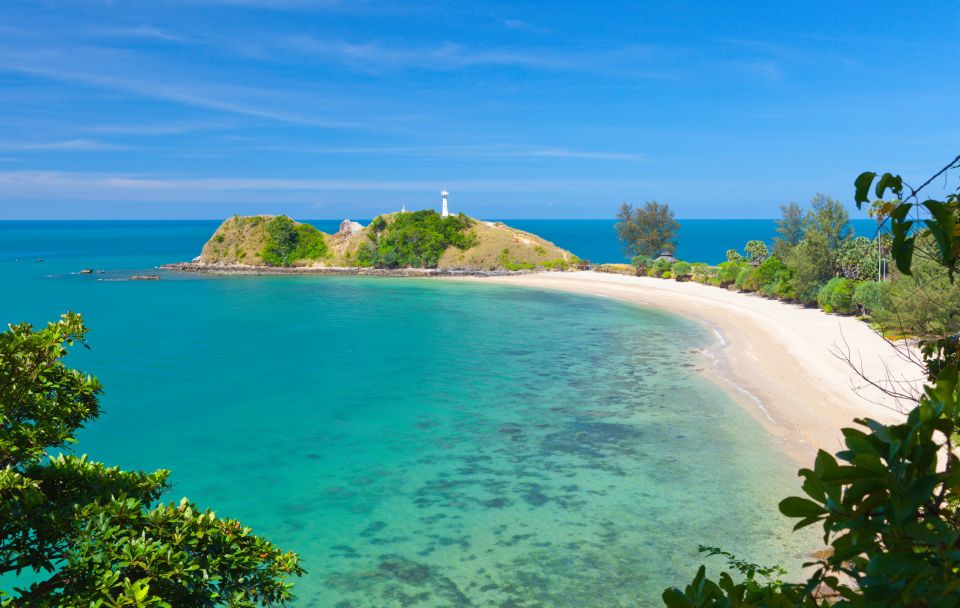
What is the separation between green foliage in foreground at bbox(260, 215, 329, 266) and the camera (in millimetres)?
110812

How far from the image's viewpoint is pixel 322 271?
340ft

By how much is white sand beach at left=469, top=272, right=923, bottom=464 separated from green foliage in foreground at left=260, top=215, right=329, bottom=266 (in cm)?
6728

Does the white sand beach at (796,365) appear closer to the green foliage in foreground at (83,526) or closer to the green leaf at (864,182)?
the green leaf at (864,182)

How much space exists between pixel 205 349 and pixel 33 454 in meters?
39.4

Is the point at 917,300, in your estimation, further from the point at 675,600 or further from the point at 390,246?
the point at 390,246

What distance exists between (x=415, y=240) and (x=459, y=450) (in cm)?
8396

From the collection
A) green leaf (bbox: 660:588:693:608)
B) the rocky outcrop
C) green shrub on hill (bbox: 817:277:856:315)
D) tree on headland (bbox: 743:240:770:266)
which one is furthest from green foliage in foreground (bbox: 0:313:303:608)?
the rocky outcrop

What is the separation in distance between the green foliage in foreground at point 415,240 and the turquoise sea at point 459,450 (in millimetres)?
53375

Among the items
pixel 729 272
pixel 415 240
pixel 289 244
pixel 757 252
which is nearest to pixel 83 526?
pixel 729 272

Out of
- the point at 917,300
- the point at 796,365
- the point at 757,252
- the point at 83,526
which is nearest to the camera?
the point at 83,526

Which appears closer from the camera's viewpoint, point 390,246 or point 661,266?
point 661,266

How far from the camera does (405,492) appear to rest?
1850 cm

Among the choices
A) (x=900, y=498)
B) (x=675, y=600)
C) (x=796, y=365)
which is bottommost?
(x=796, y=365)

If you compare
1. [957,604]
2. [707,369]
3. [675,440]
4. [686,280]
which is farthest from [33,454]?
[686,280]
